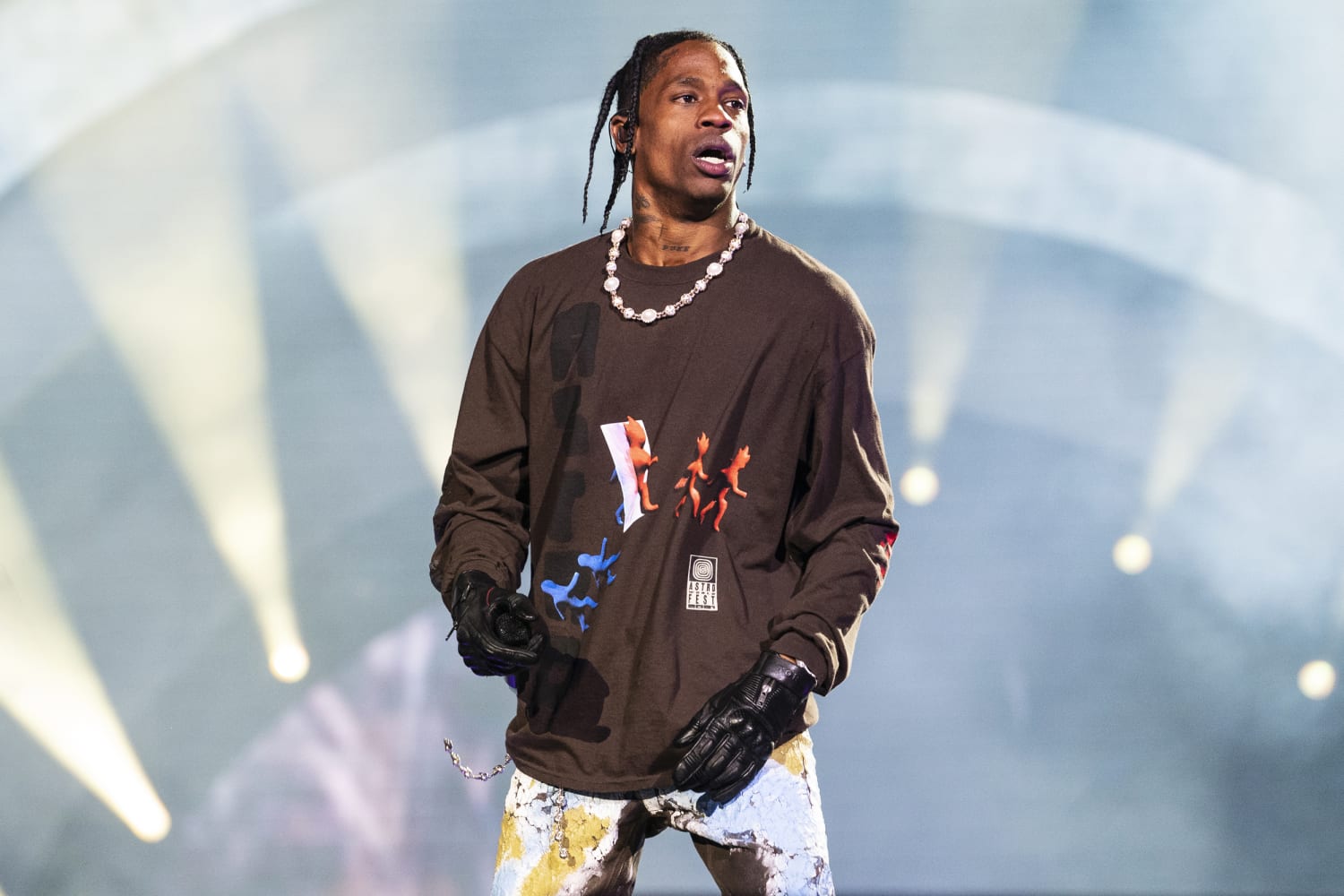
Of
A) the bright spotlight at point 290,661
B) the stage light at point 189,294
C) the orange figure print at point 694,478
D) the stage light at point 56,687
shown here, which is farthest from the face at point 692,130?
the stage light at point 56,687


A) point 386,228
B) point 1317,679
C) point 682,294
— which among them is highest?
point 386,228

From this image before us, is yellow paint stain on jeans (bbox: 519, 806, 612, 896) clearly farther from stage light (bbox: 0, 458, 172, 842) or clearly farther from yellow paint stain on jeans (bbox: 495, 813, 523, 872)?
stage light (bbox: 0, 458, 172, 842)

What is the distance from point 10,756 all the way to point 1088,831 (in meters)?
2.80

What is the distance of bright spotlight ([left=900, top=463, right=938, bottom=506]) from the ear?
1.77 meters

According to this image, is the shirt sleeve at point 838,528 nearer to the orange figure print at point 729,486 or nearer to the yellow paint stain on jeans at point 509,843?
the orange figure print at point 729,486

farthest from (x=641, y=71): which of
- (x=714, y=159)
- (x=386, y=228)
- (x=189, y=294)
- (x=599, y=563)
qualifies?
(x=189, y=294)

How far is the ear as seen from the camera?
184 cm

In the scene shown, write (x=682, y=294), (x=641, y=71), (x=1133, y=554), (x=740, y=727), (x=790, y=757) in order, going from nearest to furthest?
1. (x=740, y=727)
2. (x=790, y=757)
3. (x=682, y=294)
4. (x=641, y=71)
5. (x=1133, y=554)

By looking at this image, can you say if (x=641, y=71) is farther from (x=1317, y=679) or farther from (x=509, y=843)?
(x=1317, y=679)

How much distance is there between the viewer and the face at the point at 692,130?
1.71 metres

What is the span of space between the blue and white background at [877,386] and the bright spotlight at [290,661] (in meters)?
0.01

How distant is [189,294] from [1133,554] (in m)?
2.50

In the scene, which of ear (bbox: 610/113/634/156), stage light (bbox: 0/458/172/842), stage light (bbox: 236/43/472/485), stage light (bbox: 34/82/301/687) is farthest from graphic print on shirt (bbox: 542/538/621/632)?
stage light (bbox: 0/458/172/842)

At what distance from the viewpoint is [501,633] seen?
147 cm
